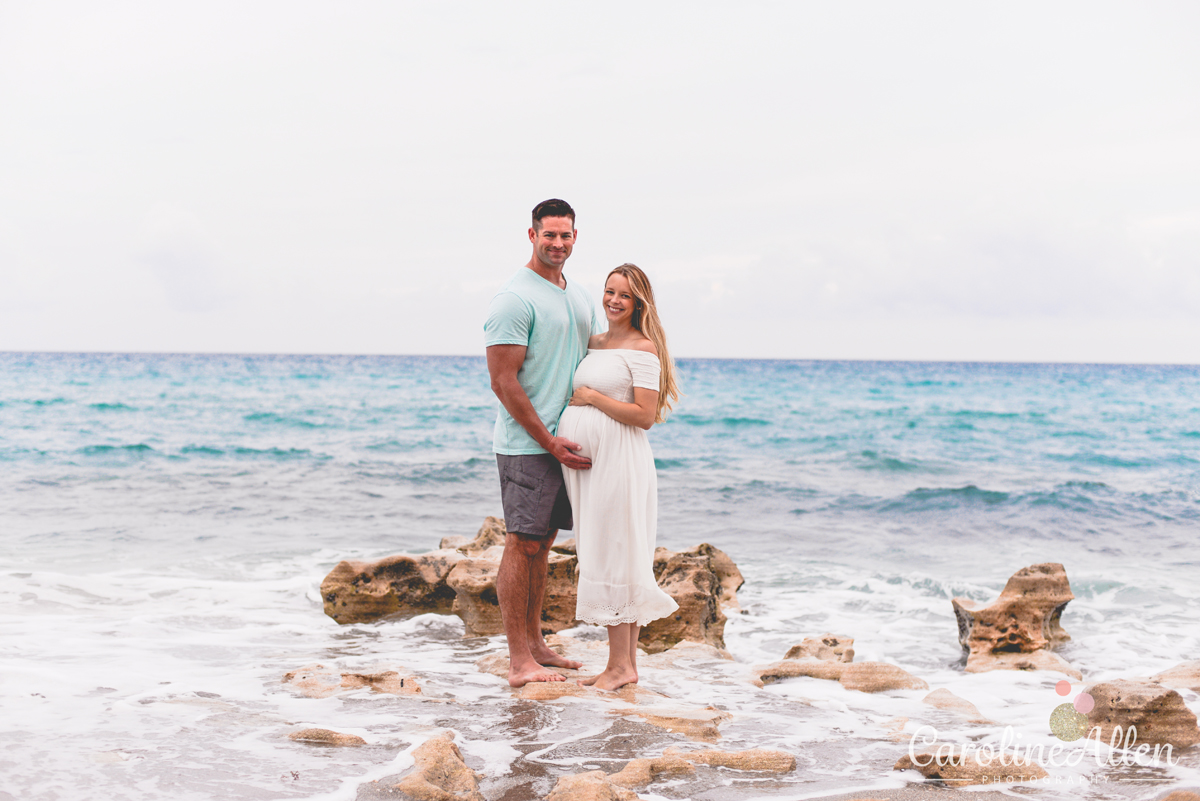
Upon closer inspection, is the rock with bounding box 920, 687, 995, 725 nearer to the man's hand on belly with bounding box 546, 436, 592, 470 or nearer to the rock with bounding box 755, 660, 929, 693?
the rock with bounding box 755, 660, 929, 693

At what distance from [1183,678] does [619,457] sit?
11.8ft

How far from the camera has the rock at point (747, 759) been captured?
3457mm

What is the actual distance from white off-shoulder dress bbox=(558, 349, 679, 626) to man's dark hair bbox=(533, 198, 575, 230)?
73 centimetres

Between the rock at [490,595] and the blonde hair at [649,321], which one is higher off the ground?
the blonde hair at [649,321]

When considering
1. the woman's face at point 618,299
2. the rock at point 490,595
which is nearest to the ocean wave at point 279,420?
the rock at point 490,595

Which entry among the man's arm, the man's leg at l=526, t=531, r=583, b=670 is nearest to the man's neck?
the man's arm

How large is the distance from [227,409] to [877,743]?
28.7 metres

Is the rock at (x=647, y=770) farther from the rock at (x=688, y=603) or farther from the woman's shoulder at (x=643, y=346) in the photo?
the rock at (x=688, y=603)

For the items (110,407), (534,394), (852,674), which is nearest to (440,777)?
(534,394)

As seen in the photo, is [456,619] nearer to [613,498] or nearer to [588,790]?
[613,498]

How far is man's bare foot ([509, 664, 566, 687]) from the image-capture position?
4480mm

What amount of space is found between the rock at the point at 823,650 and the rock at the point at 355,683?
2.60m

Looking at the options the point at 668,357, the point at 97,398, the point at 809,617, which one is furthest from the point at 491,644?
the point at 97,398

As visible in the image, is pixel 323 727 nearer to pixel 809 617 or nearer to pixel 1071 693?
pixel 1071 693
